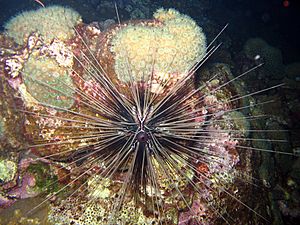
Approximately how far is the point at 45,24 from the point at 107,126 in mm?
2110

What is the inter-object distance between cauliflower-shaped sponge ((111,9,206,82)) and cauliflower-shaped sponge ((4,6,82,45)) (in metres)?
0.98

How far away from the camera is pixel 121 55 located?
3586 mm

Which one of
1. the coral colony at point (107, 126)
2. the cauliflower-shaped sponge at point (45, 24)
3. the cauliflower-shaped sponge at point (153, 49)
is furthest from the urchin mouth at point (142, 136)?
the cauliflower-shaped sponge at point (45, 24)

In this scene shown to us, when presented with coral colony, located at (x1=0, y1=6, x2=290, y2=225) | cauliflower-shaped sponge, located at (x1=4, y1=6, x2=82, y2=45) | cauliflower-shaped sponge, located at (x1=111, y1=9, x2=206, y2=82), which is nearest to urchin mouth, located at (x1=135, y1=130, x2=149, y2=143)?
coral colony, located at (x1=0, y1=6, x2=290, y2=225)

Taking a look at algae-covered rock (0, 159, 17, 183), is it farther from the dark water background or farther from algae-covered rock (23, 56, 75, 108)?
the dark water background

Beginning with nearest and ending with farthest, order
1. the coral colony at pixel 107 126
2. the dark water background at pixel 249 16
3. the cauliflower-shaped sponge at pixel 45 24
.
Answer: the coral colony at pixel 107 126, the cauliflower-shaped sponge at pixel 45 24, the dark water background at pixel 249 16

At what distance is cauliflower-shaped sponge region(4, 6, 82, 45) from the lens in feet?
13.0

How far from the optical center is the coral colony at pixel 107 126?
10.8 ft

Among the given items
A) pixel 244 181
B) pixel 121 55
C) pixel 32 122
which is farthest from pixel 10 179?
pixel 244 181

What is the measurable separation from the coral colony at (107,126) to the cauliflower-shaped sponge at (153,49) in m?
0.01

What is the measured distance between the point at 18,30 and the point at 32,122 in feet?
5.38

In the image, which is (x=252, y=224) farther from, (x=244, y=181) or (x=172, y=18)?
(x=172, y=18)

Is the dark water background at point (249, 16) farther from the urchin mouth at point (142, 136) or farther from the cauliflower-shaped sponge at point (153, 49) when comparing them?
the urchin mouth at point (142, 136)

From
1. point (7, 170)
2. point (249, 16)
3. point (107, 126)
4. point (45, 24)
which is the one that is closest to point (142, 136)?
point (107, 126)
